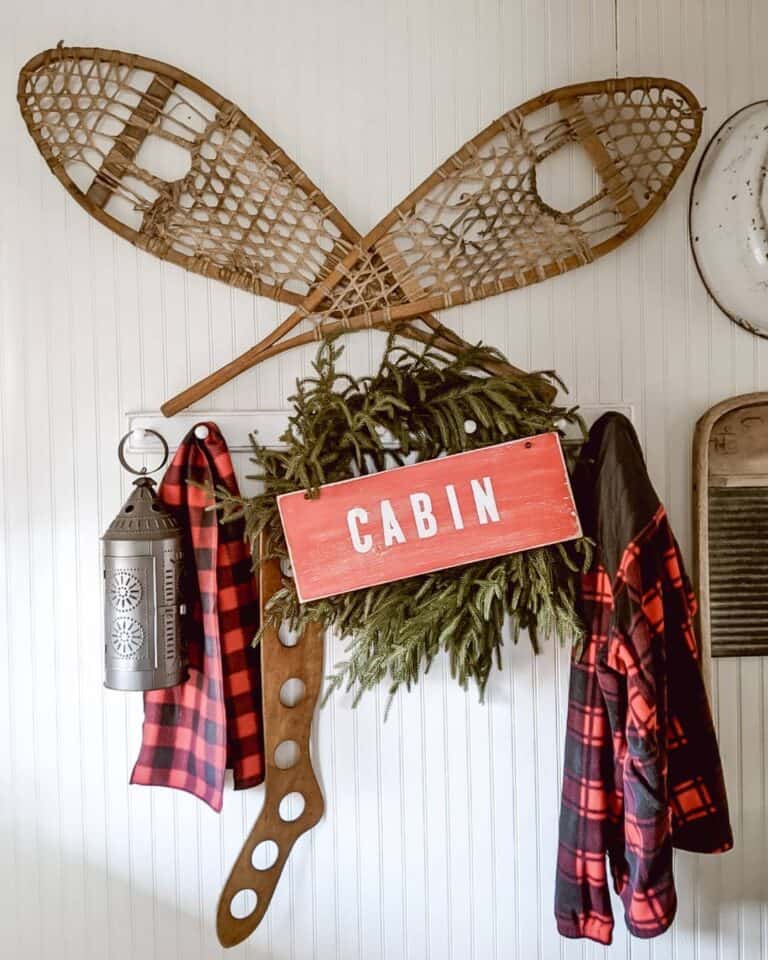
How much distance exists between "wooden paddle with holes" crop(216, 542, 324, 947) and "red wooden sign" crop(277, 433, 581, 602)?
15 centimetres

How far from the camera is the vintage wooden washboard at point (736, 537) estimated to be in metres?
1.36

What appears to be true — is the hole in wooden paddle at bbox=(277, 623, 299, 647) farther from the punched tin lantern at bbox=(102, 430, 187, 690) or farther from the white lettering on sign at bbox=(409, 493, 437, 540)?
the white lettering on sign at bbox=(409, 493, 437, 540)

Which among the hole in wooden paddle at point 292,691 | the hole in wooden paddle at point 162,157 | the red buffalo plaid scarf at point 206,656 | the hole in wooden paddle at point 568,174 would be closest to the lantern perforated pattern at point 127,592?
the red buffalo plaid scarf at point 206,656

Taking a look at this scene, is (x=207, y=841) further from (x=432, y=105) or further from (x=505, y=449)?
Answer: (x=432, y=105)

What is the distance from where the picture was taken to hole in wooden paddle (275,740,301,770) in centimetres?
131

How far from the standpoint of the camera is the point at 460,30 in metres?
1.35

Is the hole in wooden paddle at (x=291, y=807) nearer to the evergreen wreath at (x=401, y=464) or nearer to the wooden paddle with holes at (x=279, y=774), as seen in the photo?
the wooden paddle with holes at (x=279, y=774)

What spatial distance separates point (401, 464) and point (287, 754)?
0.59 m

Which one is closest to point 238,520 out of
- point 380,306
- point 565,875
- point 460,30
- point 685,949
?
point 380,306

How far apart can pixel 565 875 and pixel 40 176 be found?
1613 millimetres

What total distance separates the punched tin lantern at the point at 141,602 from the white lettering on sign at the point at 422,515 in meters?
0.32

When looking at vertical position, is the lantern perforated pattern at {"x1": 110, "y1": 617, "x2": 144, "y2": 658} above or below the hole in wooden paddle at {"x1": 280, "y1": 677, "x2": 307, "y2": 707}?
above

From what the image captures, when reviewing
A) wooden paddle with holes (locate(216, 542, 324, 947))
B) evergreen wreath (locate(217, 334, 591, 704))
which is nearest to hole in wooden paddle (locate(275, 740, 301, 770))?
wooden paddle with holes (locate(216, 542, 324, 947))

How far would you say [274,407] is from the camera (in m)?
1.34
